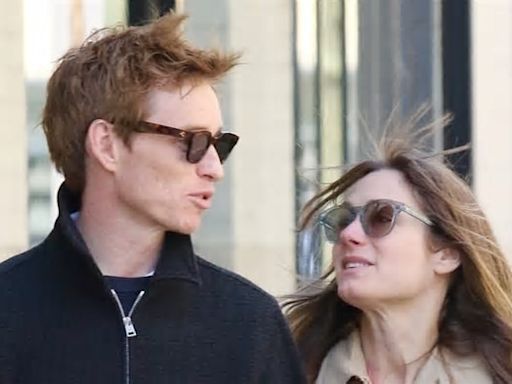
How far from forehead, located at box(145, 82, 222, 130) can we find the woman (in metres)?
0.53

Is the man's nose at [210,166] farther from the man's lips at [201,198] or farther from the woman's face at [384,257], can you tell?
the woman's face at [384,257]

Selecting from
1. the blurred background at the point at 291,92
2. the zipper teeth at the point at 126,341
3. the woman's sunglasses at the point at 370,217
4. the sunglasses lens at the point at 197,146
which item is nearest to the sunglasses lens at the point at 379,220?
the woman's sunglasses at the point at 370,217

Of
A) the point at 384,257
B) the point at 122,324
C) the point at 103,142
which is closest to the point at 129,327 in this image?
the point at 122,324

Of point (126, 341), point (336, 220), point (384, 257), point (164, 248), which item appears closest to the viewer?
point (126, 341)

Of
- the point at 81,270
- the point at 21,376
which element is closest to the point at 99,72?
the point at 81,270

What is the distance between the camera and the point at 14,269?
9.29 feet

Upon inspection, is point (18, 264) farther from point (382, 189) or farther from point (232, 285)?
point (382, 189)

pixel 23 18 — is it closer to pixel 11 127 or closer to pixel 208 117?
pixel 11 127

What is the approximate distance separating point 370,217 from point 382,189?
0.33 ft

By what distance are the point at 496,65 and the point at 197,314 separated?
3269 mm

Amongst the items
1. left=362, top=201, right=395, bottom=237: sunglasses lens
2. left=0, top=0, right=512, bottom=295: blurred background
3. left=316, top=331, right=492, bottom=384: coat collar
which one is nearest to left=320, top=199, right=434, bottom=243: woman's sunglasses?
left=362, top=201, right=395, bottom=237: sunglasses lens

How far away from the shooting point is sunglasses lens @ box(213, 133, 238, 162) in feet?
9.50

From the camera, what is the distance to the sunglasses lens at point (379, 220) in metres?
3.18

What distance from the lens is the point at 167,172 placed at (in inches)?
111
